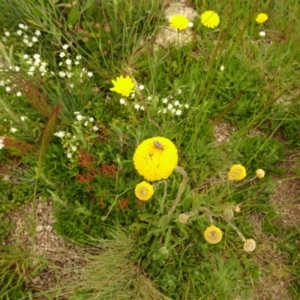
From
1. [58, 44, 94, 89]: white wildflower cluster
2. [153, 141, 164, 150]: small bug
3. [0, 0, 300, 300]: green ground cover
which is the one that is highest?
[153, 141, 164, 150]: small bug

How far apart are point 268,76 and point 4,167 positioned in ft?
5.86

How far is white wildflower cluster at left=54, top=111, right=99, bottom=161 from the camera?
6.53 feet

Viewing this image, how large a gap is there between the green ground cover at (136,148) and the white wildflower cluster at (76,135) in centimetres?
1

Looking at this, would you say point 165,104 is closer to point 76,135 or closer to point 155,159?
point 76,135

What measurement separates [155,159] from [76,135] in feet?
2.67

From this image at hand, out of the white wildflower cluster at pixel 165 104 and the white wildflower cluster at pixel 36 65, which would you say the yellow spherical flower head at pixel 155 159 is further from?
the white wildflower cluster at pixel 36 65

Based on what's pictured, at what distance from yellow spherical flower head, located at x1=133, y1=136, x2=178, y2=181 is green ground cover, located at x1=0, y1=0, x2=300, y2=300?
1.41 ft

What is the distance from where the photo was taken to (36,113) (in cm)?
211

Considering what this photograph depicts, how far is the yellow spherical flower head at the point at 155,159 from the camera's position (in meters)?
1.24

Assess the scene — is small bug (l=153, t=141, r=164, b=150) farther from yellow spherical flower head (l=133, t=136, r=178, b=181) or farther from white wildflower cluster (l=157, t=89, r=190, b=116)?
white wildflower cluster (l=157, t=89, r=190, b=116)

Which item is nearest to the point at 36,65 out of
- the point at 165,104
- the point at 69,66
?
the point at 69,66

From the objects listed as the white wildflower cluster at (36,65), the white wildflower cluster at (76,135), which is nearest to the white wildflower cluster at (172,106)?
the white wildflower cluster at (76,135)

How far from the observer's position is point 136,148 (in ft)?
5.72

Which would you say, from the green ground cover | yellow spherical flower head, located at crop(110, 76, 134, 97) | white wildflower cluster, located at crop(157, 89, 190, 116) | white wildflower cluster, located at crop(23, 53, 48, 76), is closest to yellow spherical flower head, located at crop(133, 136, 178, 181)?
the green ground cover
